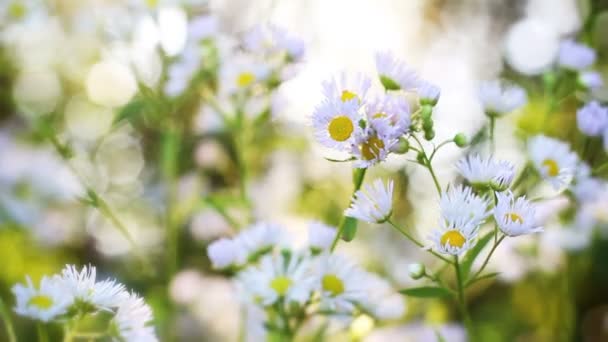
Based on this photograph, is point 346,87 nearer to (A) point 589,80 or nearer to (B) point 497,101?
(B) point 497,101

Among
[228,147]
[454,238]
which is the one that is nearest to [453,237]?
[454,238]

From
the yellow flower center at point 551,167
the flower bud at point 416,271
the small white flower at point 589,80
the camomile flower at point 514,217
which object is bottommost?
the camomile flower at point 514,217

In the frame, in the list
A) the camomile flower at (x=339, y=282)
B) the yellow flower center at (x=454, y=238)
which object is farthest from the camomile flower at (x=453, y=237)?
the camomile flower at (x=339, y=282)

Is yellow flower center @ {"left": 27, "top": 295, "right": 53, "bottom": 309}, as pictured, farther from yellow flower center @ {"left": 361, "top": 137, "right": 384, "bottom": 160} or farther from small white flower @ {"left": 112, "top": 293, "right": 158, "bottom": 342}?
yellow flower center @ {"left": 361, "top": 137, "right": 384, "bottom": 160}

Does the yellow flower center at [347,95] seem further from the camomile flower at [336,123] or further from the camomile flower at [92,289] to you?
the camomile flower at [92,289]

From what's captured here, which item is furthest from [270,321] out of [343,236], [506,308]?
[506,308]

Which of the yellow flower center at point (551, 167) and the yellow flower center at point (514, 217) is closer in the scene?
the yellow flower center at point (514, 217)
